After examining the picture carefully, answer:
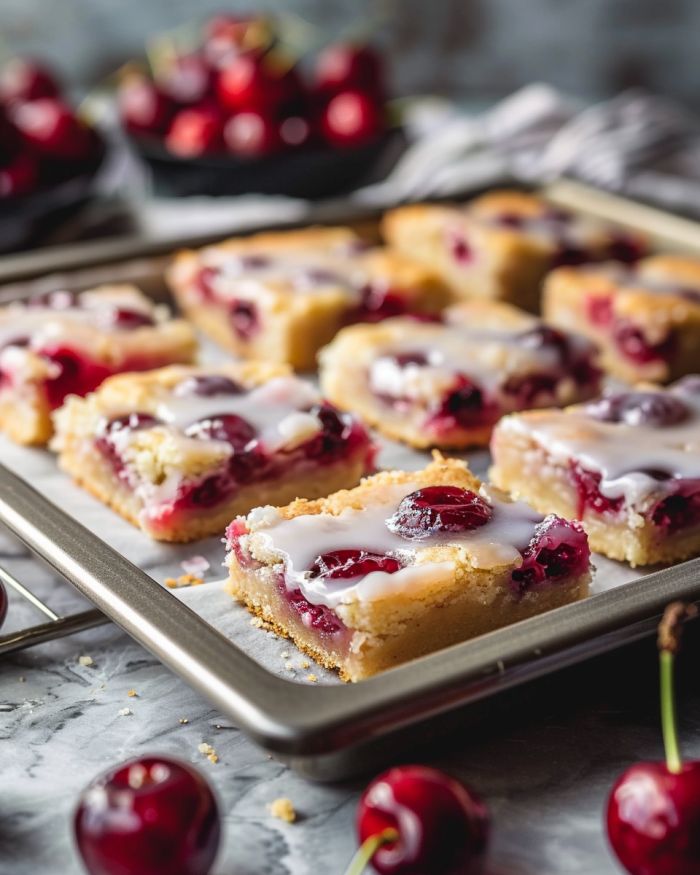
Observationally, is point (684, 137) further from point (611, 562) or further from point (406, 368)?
point (611, 562)

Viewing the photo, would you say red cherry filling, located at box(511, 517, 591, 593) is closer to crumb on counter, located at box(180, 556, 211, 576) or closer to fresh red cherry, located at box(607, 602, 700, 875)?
fresh red cherry, located at box(607, 602, 700, 875)

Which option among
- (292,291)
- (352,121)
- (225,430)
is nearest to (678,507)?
(225,430)

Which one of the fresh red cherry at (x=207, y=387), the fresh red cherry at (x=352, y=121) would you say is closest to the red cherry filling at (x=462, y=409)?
the fresh red cherry at (x=207, y=387)

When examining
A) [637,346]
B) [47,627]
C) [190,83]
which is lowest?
[637,346]

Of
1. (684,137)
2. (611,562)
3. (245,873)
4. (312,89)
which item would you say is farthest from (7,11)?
(245,873)

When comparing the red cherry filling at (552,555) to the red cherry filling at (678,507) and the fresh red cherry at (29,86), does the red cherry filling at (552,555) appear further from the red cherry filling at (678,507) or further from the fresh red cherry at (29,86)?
the fresh red cherry at (29,86)

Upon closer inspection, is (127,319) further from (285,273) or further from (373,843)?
(373,843)
